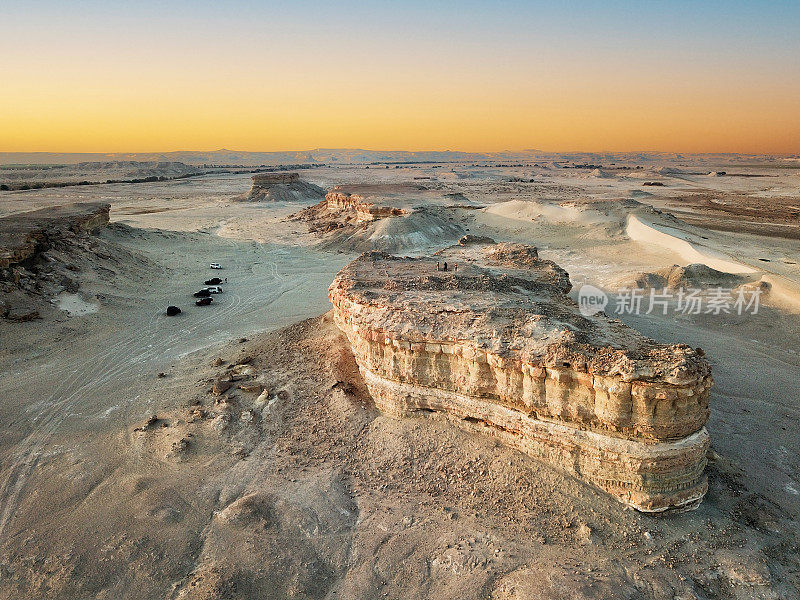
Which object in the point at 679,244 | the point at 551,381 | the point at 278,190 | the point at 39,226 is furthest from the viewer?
the point at 278,190

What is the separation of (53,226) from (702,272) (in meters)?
30.0

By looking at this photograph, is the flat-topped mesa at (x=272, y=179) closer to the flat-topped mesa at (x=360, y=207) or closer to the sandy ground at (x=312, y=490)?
the flat-topped mesa at (x=360, y=207)

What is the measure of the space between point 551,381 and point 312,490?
4429 mm

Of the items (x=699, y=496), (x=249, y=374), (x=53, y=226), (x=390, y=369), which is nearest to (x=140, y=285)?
(x=53, y=226)

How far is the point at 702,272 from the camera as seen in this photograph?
71.2 feet

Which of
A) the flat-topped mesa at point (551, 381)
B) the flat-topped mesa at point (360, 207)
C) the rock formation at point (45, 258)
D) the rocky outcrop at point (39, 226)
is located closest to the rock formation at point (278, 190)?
the flat-topped mesa at point (360, 207)

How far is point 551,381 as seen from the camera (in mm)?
7875

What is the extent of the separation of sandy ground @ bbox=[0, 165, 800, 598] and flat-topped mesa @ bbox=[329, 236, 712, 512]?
47cm

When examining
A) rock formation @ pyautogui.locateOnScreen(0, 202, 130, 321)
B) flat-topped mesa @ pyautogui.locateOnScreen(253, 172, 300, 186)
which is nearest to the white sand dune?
rock formation @ pyautogui.locateOnScreen(0, 202, 130, 321)

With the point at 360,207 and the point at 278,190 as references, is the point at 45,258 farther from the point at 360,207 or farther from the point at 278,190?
the point at 278,190

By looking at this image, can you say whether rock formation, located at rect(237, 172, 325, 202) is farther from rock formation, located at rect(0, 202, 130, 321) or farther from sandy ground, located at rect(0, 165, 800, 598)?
sandy ground, located at rect(0, 165, 800, 598)

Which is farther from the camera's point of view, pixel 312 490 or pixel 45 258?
pixel 45 258

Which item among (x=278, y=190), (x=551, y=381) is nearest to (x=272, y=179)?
(x=278, y=190)

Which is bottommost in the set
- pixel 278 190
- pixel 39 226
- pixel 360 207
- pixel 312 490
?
pixel 312 490
